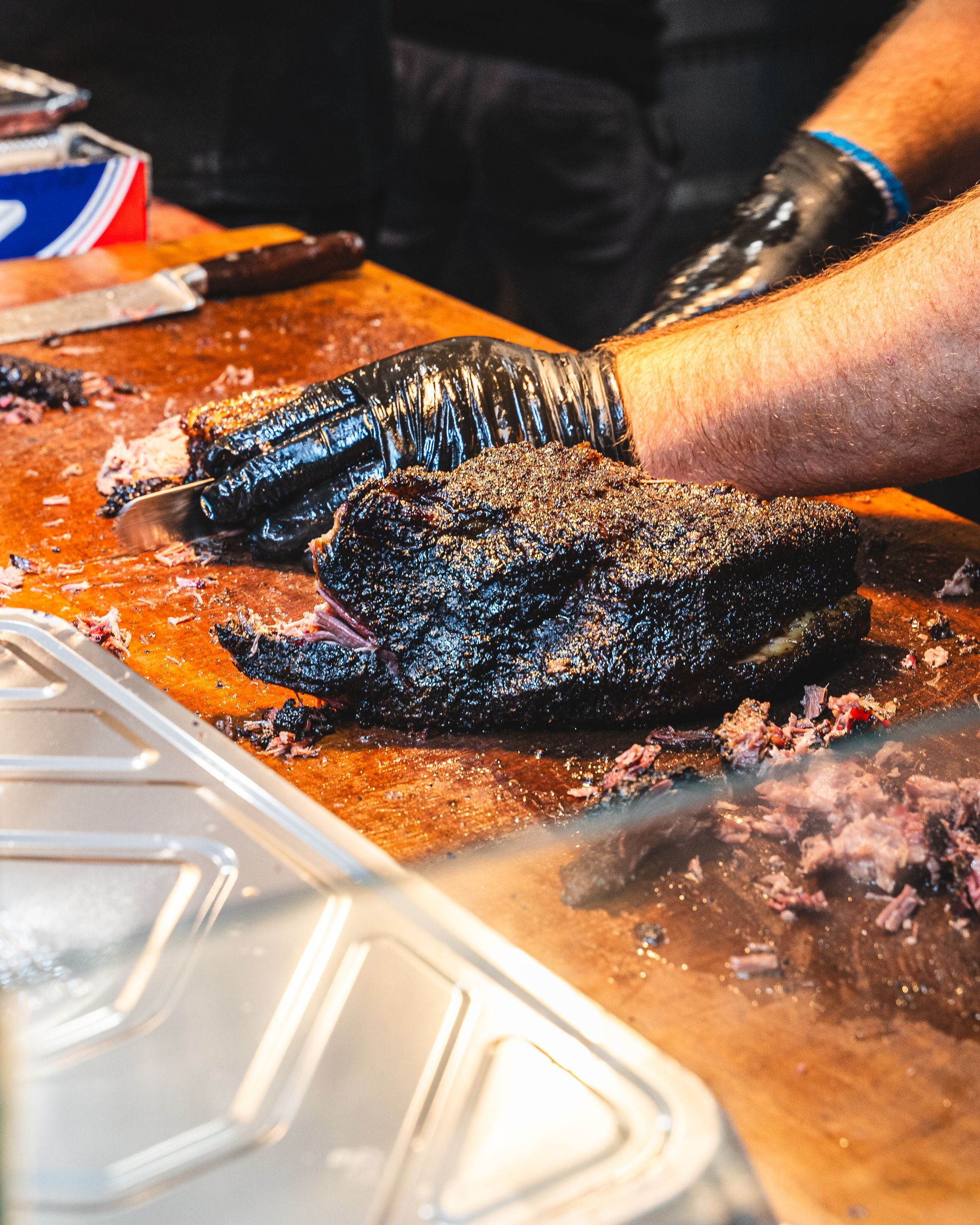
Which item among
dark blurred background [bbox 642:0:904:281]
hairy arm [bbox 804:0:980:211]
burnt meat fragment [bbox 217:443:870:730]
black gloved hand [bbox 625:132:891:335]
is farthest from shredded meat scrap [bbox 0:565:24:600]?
dark blurred background [bbox 642:0:904:281]

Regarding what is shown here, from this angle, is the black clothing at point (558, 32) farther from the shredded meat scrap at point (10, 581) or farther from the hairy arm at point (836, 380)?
the shredded meat scrap at point (10, 581)

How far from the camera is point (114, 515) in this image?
263 centimetres

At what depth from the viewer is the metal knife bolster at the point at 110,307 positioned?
3578 mm

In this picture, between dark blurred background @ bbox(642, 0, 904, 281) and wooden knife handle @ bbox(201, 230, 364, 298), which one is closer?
wooden knife handle @ bbox(201, 230, 364, 298)

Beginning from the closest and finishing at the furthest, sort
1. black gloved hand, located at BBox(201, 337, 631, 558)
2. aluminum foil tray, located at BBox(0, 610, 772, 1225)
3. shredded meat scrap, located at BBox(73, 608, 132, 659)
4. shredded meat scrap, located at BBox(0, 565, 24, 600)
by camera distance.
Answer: aluminum foil tray, located at BBox(0, 610, 772, 1225)
shredded meat scrap, located at BBox(73, 608, 132, 659)
shredded meat scrap, located at BBox(0, 565, 24, 600)
black gloved hand, located at BBox(201, 337, 631, 558)

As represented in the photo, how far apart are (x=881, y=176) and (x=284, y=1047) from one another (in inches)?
125

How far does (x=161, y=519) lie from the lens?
8.19 ft

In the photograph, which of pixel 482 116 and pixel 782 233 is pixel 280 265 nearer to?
pixel 782 233

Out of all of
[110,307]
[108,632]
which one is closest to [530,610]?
[108,632]

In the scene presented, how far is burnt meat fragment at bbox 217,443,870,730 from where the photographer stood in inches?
76.1

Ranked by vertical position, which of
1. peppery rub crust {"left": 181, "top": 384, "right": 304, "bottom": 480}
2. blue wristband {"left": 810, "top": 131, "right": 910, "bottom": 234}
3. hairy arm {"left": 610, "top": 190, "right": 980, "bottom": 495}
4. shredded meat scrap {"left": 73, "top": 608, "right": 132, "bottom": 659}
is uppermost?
blue wristband {"left": 810, "top": 131, "right": 910, "bottom": 234}

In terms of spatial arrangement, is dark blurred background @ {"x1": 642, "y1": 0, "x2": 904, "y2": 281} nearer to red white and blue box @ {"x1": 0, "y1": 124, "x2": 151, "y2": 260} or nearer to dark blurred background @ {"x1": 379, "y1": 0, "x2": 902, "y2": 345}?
dark blurred background @ {"x1": 379, "y1": 0, "x2": 902, "y2": 345}

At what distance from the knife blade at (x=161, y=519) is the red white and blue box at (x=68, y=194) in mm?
2236

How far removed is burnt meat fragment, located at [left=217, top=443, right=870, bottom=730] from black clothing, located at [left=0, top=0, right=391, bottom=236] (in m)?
4.10
